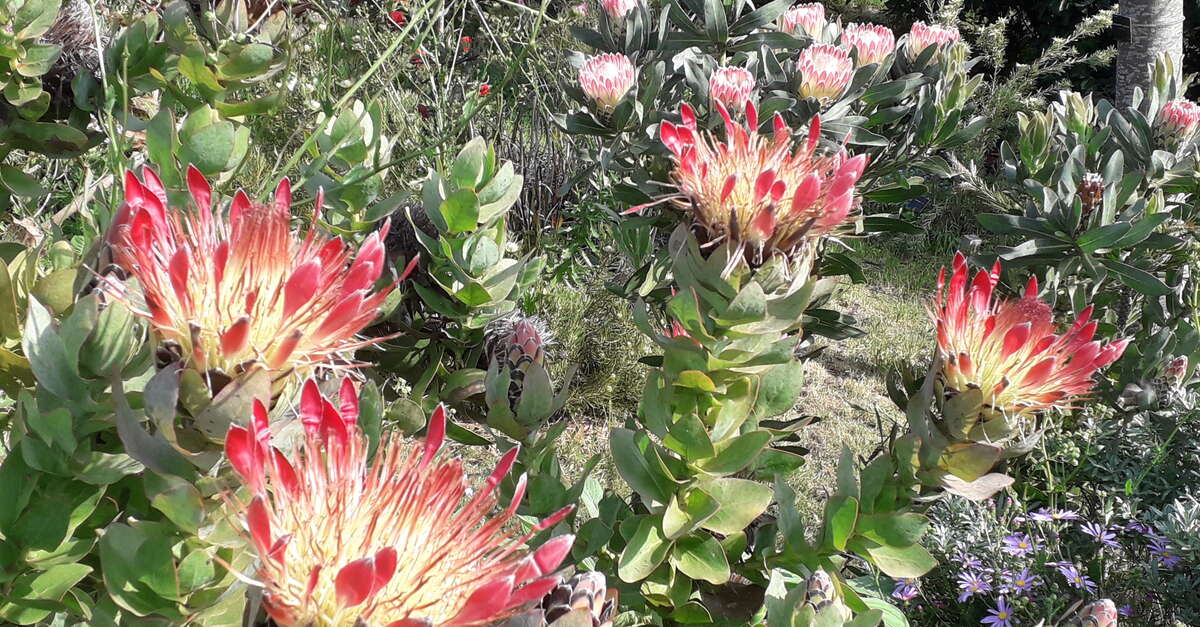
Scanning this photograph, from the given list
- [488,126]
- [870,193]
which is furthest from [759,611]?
[488,126]

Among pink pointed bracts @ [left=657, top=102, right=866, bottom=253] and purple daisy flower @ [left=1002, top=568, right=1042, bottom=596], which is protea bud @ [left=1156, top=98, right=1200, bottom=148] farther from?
pink pointed bracts @ [left=657, top=102, right=866, bottom=253]

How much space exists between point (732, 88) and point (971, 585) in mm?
1000

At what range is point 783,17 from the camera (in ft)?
6.45

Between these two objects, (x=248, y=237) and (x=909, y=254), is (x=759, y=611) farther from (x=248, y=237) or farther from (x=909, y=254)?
(x=909, y=254)

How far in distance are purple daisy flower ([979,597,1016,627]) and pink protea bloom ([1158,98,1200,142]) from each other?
985 mm

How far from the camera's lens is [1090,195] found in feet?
5.11

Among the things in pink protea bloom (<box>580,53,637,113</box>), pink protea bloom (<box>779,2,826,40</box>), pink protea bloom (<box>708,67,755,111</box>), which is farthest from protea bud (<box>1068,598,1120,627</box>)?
pink protea bloom (<box>779,2,826,40</box>)

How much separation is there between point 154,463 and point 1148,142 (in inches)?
74.4

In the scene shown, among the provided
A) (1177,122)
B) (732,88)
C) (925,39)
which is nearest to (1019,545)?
(1177,122)

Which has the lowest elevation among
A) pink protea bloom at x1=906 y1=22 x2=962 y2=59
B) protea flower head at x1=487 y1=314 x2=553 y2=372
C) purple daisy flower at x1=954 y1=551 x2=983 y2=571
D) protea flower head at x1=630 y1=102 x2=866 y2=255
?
purple daisy flower at x1=954 y1=551 x2=983 y2=571

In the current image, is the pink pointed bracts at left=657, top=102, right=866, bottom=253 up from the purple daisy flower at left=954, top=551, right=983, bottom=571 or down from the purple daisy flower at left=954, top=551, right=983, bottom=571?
up

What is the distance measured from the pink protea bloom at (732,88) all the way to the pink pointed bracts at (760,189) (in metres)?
0.45

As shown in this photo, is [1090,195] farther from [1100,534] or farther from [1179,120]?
[1100,534]

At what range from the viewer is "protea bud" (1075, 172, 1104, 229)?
155cm
